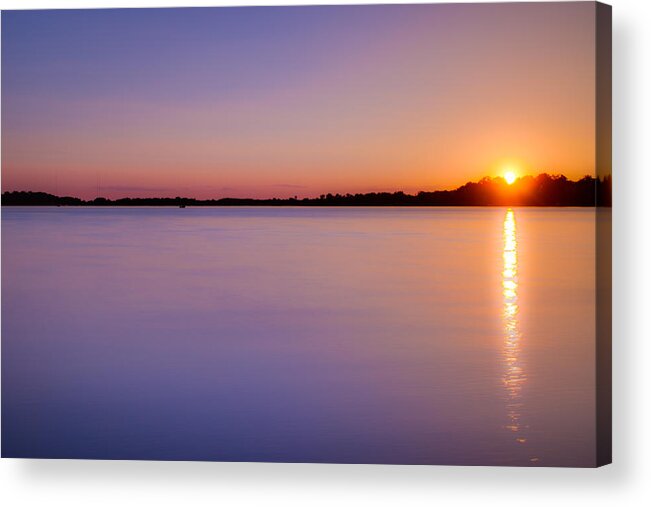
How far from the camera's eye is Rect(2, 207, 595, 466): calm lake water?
21.7 feet

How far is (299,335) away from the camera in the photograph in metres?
7.16

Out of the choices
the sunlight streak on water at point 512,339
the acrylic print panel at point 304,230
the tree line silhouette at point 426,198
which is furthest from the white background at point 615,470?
the tree line silhouette at point 426,198

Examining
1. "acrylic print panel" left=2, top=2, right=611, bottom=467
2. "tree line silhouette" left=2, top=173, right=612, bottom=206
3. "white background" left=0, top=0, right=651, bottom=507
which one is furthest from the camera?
"tree line silhouette" left=2, top=173, right=612, bottom=206

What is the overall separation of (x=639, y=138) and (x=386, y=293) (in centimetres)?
169

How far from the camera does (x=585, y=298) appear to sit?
21.6 ft

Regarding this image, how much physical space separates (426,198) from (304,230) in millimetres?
733

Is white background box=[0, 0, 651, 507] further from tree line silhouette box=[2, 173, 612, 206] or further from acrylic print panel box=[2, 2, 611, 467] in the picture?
tree line silhouette box=[2, 173, 612, 206]

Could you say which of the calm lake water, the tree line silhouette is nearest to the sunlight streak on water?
the calm lake water

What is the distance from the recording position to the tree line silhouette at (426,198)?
266 inches

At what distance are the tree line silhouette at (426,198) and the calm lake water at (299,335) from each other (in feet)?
0.21

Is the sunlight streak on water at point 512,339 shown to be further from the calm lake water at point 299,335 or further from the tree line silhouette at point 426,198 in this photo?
the tree line silhouette at point 426,198

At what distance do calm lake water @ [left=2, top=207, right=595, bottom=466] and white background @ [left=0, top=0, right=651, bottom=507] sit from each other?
→ 0.09 m

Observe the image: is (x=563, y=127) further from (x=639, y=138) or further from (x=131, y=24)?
(x=131, y=24)

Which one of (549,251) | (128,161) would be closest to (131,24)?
(128,161)
